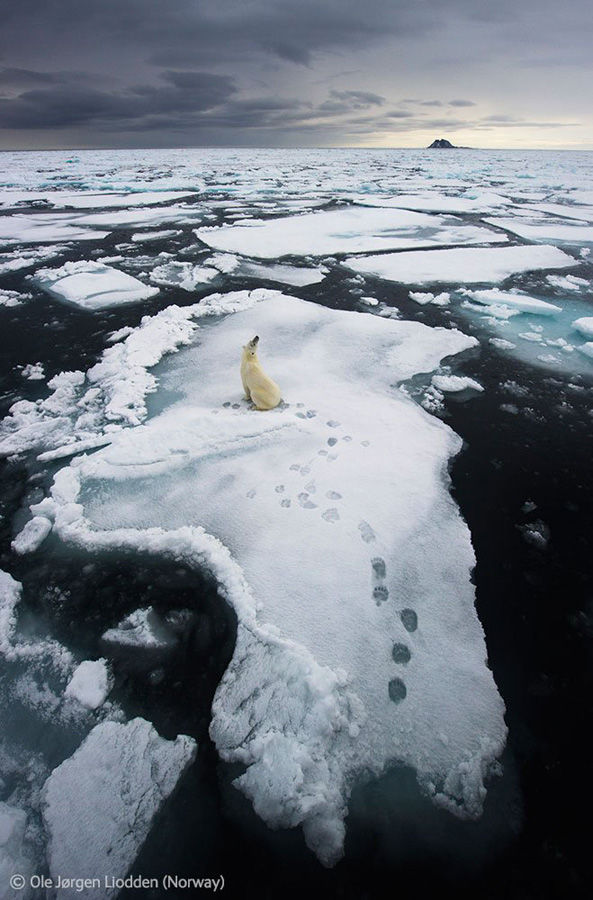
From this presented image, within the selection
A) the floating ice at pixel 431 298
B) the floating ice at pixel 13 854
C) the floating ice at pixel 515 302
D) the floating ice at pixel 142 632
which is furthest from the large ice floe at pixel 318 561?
the floating ice at pixel 515 302

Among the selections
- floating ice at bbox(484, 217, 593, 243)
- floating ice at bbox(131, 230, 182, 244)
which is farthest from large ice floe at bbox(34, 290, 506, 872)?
floating ice at bbox(484, 217, 593, 243)

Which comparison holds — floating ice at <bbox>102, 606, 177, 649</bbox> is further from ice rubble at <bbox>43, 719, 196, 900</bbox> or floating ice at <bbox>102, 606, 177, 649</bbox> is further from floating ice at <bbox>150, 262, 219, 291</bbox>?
floating ice at <bbox>150, 262, 219, 291</bbox>

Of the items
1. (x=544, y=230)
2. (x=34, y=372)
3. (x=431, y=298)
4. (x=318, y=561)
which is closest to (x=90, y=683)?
(x=318, y=561)

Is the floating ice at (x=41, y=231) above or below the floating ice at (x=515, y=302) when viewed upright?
above

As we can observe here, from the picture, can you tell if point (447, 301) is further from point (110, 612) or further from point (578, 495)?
point (110, 612)

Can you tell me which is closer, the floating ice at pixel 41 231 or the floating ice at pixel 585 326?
the floating ice at pixel 585 326

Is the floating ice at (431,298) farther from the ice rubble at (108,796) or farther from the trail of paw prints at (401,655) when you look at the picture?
the ice rubble at (108,796)

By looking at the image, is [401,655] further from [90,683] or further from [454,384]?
[454,384]
